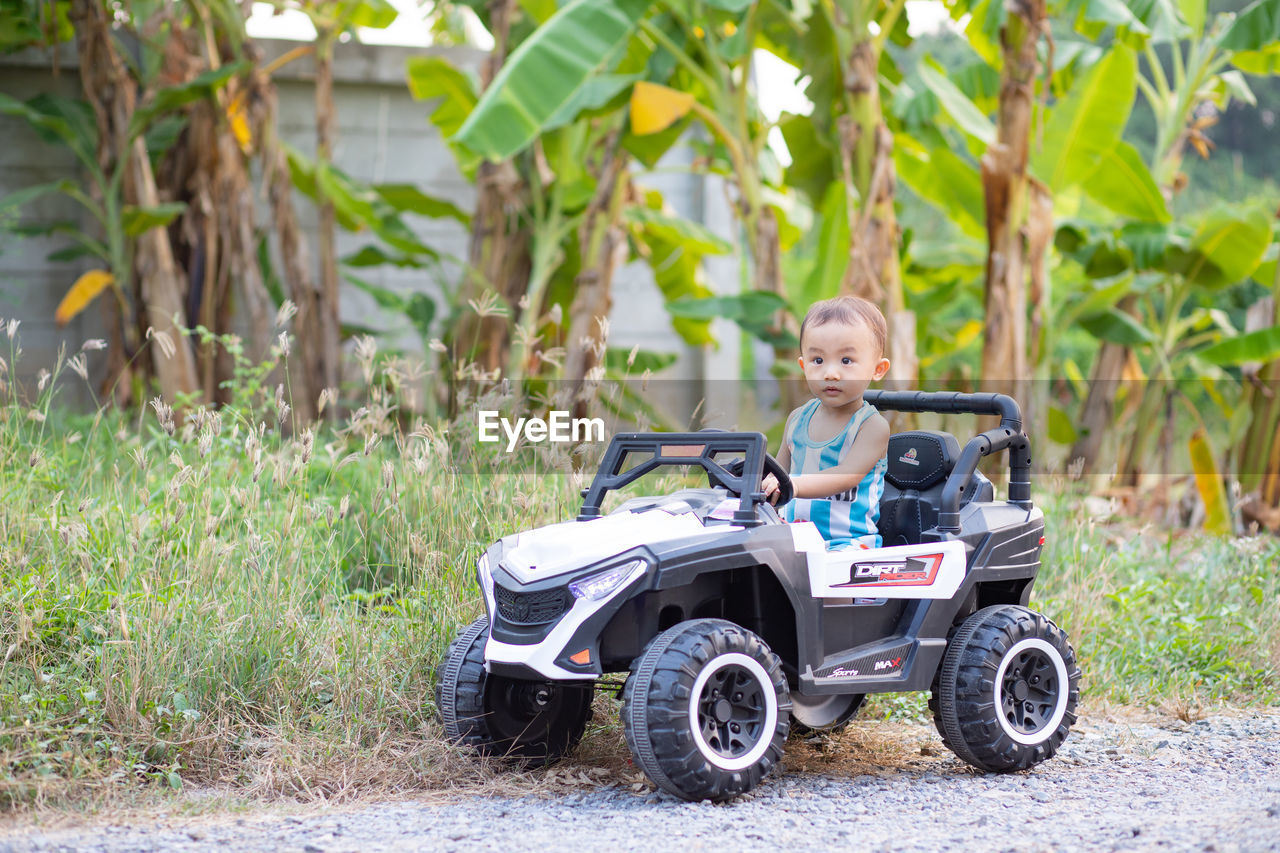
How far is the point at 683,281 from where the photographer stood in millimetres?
9727

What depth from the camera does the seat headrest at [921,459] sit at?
3.64 m

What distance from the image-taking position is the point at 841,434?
345 centimetres

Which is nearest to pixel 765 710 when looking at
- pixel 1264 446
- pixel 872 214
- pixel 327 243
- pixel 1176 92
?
pixel 872 214

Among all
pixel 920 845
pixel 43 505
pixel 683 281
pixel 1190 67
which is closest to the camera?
pixel 920 845

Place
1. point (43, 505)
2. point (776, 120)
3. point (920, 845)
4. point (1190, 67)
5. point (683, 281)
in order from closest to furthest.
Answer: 1. point (920, 845)
2. point (43, 505)
3. point (776, 120)
4. point (1190, 67)
5. point (683, 281)

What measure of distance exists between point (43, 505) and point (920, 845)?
10.5 feet

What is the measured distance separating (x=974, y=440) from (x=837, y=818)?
1161mm

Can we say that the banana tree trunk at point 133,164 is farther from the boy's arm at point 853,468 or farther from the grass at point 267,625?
the boy's arm at point 853,468

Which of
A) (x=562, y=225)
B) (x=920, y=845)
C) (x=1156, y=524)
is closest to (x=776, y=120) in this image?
(x=562, y=225)

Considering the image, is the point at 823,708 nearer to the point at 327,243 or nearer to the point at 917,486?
the point at 917,486

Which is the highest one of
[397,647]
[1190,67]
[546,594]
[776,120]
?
[1190,67]

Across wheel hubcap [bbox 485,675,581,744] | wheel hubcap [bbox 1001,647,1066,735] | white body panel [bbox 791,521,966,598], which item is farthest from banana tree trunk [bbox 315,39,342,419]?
wheel hubcap [bbox 1001,647,1066,735]

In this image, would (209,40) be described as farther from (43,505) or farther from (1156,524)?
(1156,524)

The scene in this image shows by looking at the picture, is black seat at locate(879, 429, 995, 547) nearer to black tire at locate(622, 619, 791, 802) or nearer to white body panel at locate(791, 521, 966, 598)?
white body panel at locate(791, 521, 966, 598)
